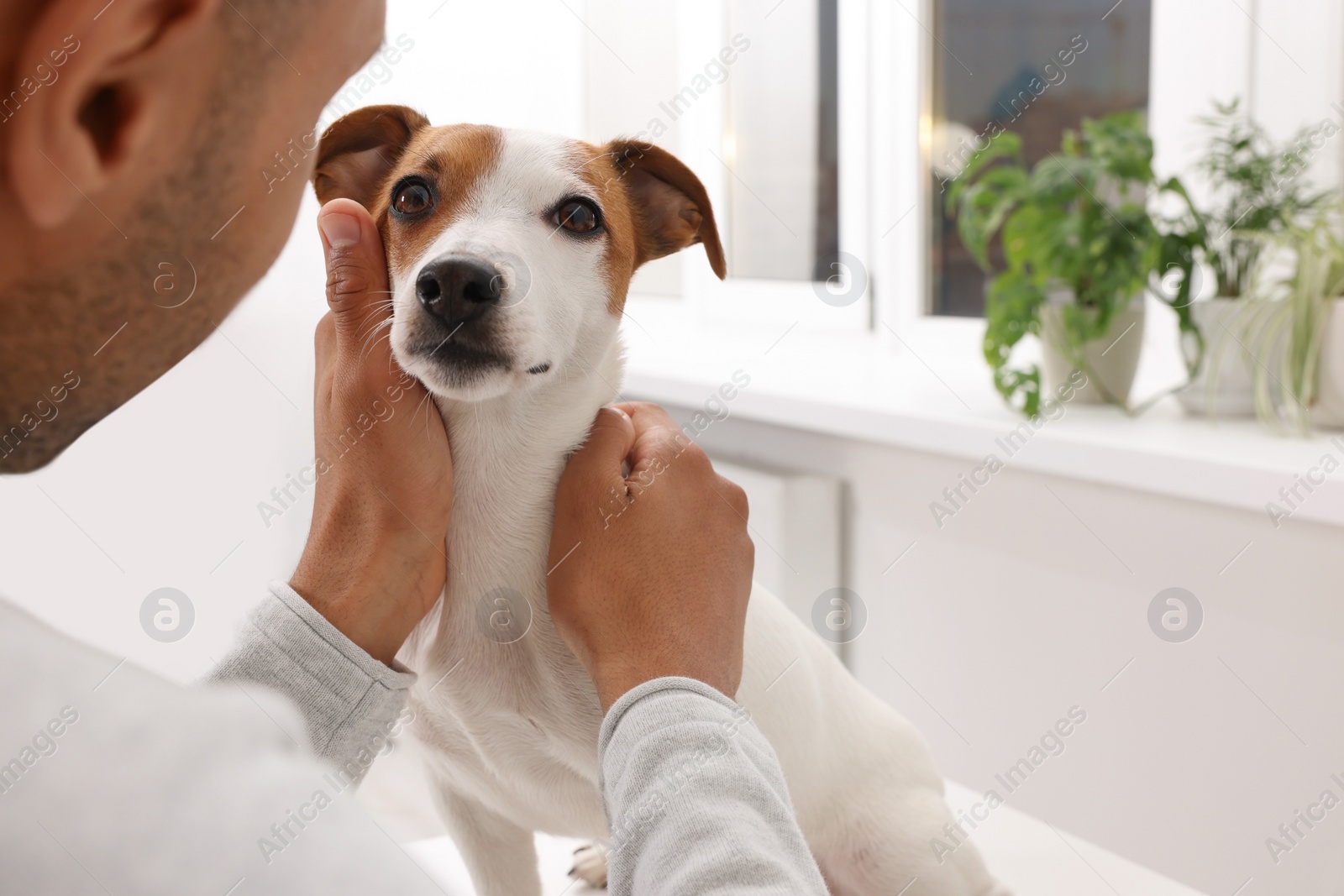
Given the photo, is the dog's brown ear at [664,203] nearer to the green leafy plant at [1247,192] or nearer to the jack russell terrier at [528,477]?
the jack russell terrier at [528,477]

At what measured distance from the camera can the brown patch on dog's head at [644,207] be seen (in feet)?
3.04

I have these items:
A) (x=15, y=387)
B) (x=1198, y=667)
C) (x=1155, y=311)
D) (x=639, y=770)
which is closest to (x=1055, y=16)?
(x=1155, y=311)

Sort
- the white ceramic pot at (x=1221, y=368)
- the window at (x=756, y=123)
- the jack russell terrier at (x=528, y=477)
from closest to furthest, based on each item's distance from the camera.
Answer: the jack russell terrier at (x=528, y=477), the white ceramic pot at (x=1221, y=368), the window at (x=756, y=123)

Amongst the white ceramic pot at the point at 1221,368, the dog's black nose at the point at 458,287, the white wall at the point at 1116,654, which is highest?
the dog's black nose at the point at 458,287

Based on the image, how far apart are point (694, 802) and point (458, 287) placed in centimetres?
41

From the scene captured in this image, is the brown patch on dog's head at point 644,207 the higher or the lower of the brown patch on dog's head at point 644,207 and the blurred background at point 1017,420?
the higher

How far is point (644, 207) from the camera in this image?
3.34 feet

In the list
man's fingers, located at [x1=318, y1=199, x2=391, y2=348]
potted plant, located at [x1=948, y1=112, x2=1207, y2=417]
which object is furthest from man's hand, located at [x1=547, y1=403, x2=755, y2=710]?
potted plant, located at [x1=948, y1=112, x2=1207, y2=417]

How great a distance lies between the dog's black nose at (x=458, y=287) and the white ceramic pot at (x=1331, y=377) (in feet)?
3.85

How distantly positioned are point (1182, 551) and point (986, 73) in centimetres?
108

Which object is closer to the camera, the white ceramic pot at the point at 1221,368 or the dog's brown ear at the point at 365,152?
the dog's brown ear at the point at 365,152

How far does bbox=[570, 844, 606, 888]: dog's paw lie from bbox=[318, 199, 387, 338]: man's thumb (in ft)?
1.99

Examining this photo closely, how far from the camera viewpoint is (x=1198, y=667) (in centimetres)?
142

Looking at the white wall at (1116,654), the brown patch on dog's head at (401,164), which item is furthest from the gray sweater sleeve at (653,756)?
the white wall at (1116,654)
